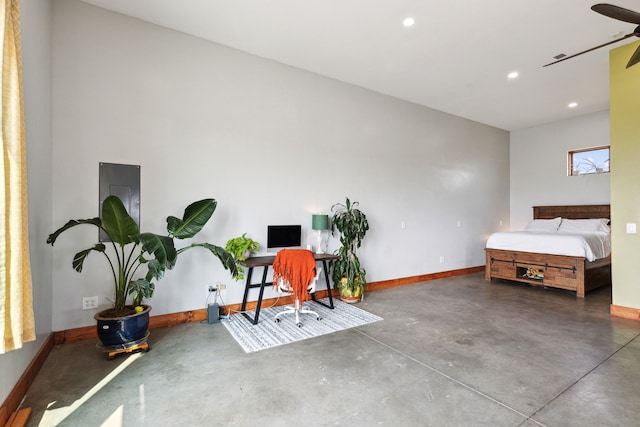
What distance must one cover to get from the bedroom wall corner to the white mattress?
0.90 meters

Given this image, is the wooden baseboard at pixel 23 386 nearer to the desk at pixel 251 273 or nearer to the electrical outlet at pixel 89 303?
the electrical outlet at pixel 89 303

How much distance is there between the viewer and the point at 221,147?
385cm

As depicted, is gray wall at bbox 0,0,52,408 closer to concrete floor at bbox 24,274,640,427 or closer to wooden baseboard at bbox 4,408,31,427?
wooden baseboard at bbox 4,408,31,427

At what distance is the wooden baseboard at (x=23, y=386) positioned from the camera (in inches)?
71.8

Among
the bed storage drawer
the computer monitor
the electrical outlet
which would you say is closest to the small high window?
the bed storage drawer

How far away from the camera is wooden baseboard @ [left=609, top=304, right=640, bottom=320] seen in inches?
147

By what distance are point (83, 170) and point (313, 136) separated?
2.89 m

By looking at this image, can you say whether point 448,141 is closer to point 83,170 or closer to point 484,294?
point 484,294

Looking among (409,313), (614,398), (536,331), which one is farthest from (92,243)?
(536,331)

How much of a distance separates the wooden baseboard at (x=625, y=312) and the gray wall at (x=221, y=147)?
267cm

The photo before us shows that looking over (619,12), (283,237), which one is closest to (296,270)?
(283,237)

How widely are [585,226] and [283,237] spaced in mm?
5985

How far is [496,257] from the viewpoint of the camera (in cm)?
578

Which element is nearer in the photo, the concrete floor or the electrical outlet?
the concrete floor
